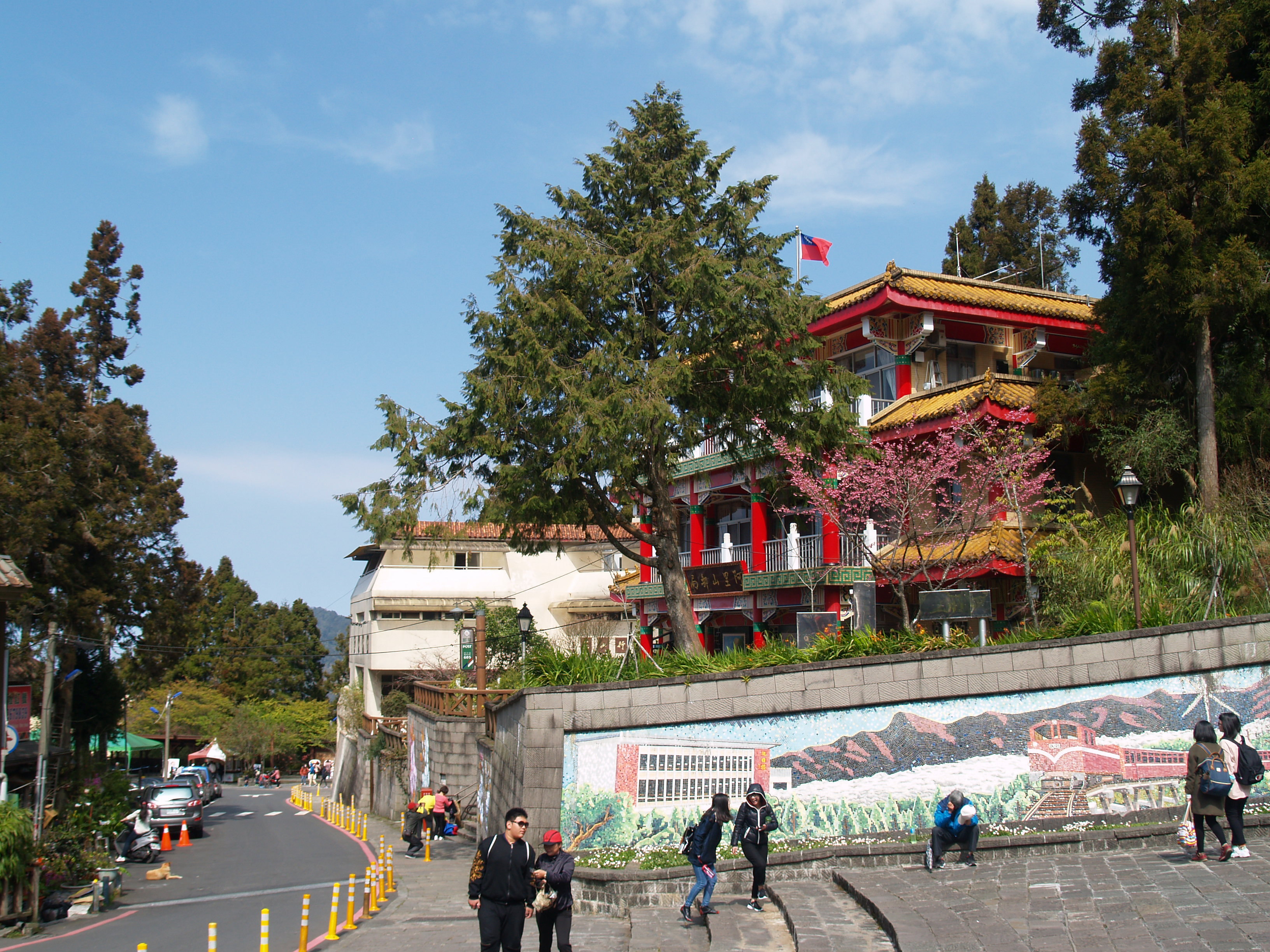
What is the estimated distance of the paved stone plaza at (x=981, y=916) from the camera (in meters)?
8.22

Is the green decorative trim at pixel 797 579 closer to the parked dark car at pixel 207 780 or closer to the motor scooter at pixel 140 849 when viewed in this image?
the motor scooter at pixel 140 849

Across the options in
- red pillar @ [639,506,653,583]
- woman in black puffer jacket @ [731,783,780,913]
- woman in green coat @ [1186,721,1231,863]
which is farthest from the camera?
red pillar @ [639,506,653,583]

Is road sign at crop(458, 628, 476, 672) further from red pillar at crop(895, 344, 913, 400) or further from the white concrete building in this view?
the white concrete building

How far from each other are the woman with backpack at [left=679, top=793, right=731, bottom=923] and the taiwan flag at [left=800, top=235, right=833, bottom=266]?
15.8 meters

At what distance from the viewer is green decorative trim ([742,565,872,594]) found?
22.5 metres

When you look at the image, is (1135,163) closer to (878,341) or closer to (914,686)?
(878,341)

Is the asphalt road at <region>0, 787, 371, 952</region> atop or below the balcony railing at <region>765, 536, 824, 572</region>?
below

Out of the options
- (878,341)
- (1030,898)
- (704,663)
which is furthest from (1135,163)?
(1030,898)

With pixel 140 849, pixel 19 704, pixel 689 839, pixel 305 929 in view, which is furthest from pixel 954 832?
pixel 140 849

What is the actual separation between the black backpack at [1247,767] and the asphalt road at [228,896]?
10.8 m

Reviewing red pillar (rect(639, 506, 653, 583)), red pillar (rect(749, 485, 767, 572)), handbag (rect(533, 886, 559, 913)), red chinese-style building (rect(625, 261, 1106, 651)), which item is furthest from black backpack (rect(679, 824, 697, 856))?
red pillar (rect(639, 506, 653, 583))

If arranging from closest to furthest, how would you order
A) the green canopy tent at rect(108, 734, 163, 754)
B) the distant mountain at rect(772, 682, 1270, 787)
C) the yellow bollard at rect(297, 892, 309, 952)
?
the yellow bollard at rect(297, 892, 309, 952) → the distant mountain at rect(772, 682, 1270, 787) → the green canopy tent at rect(108, 734, 163, 754)

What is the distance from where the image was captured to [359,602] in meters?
52.0

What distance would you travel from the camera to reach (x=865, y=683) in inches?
537
